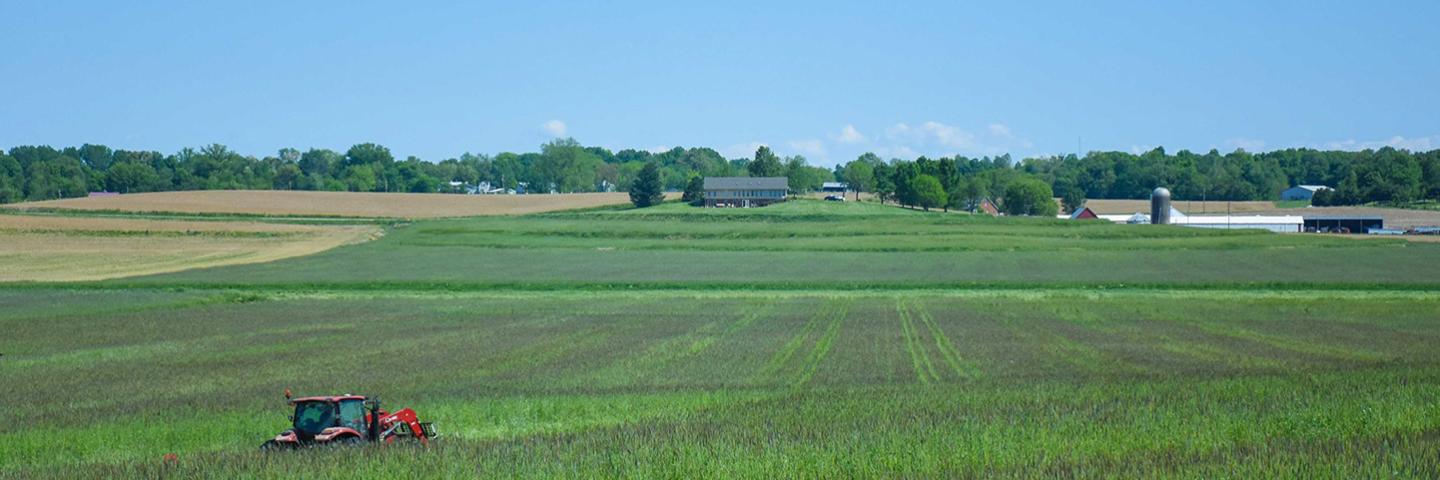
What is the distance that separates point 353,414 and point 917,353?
18702 millimetres

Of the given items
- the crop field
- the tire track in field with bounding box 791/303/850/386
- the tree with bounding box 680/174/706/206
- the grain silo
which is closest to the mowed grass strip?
the tire track in field with bounding box 791/303/850/386

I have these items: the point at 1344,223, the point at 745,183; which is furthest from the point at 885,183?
the point at 1344,223

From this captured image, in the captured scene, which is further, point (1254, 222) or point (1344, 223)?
point (1344, 223)

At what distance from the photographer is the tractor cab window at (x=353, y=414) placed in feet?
60.1

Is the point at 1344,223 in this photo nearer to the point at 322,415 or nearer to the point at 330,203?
the point at 330,203

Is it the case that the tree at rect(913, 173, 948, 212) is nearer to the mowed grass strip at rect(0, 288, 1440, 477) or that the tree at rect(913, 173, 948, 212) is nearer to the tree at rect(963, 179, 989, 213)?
the tree at rect(963, 179, 989, 213)

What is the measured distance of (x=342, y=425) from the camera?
1809cm

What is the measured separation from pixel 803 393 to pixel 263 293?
37.6m

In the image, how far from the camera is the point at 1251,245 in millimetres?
91250

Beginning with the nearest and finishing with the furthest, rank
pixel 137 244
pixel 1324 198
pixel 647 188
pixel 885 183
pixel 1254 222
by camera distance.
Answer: pixel 137 244, pixel 1254 222, pixel 647 188, pixel 885 183, pixel 1324 198

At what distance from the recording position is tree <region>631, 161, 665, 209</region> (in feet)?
503

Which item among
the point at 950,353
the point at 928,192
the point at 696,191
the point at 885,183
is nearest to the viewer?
the point at 950,353

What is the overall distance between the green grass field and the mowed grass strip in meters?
0.11

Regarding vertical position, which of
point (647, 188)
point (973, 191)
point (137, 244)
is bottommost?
point (137, 244)
